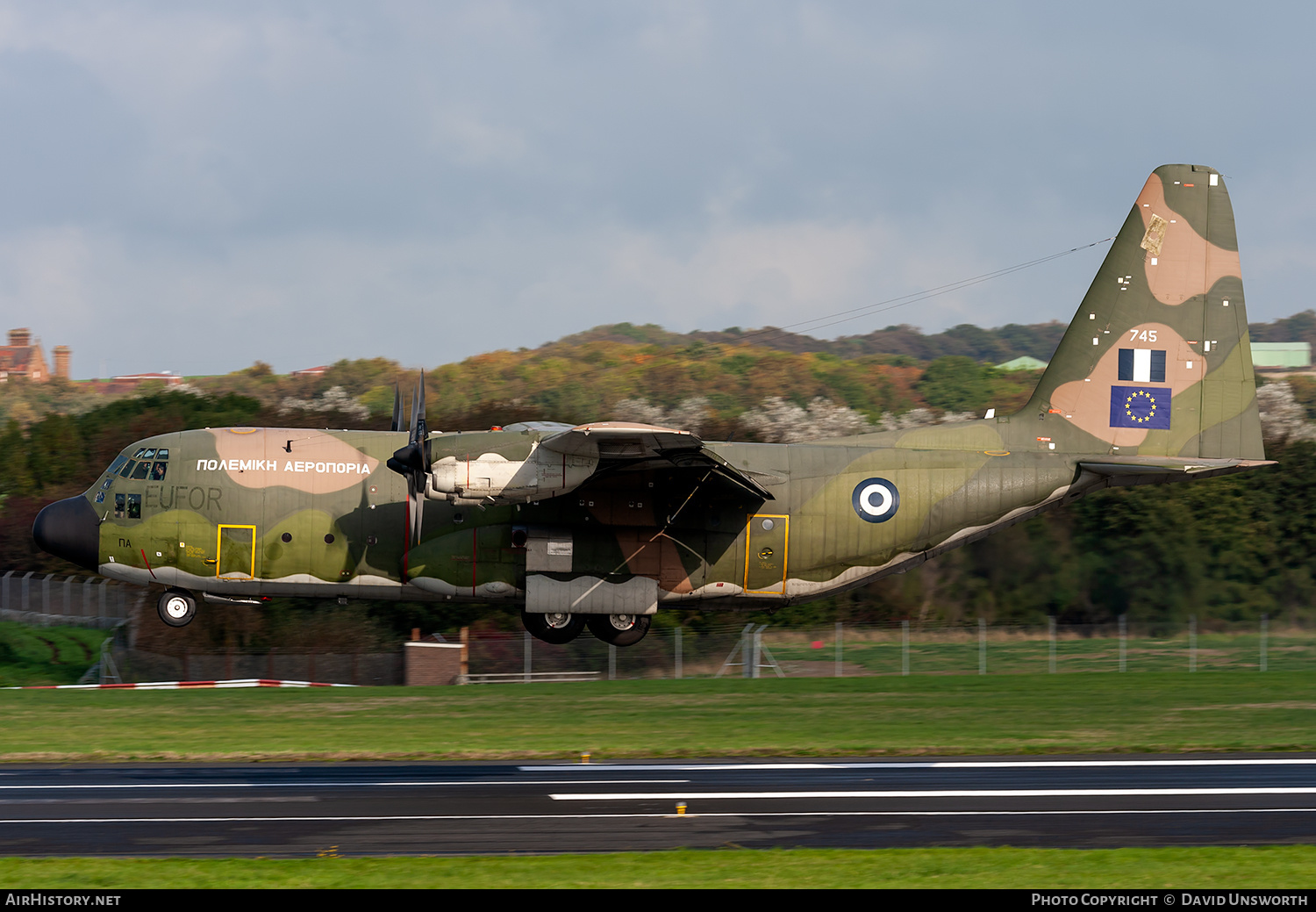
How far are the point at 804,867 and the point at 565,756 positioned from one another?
31.8 feet

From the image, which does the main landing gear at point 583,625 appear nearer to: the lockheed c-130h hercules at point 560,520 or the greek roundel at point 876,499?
the lockheed c-130h hercules at point 560,520

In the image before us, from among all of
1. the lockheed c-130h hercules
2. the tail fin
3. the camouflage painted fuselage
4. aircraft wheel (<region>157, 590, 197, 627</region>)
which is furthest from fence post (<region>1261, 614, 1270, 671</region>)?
aircraft wheel (<region>157, 590, 197, 627</region>)

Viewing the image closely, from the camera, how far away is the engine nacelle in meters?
23.5

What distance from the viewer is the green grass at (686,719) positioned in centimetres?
2438

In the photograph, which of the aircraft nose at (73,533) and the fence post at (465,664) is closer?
the aircraft nose at (73,533)

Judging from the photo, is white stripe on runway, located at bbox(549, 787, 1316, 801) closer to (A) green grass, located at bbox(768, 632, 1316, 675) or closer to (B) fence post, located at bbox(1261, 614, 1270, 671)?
(A) green grass, located at bbox(768, 632, 1316, 675)

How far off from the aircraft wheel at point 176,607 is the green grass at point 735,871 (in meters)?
11.8

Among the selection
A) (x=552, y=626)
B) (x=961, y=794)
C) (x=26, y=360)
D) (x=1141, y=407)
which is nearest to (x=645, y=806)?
(x=961, y=794)

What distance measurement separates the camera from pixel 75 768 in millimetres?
22328

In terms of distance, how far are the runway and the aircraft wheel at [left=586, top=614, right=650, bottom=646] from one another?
4601mm

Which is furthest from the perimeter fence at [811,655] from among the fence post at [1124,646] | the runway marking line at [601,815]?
the runway marking line at [601,815]

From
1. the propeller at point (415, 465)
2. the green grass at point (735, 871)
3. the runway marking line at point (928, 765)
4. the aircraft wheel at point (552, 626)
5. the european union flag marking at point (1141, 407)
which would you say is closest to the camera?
the green grass at point (735, 871)

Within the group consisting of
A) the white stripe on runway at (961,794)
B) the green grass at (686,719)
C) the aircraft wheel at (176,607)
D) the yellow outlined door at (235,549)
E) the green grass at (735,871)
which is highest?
the yellow outlined door at (235,549)
